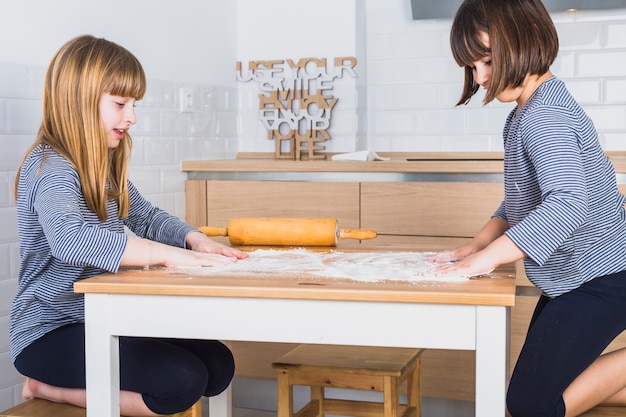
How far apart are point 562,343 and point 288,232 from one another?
28.9 inches

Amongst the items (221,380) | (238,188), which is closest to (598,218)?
(221,380)

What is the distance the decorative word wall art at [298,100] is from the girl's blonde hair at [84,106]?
1.93 m

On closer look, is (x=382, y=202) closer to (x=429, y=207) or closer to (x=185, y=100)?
(x=429, y=207)

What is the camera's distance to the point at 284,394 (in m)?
2.39

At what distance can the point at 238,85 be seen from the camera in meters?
4.00

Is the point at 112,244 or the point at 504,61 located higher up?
the point at 504,61

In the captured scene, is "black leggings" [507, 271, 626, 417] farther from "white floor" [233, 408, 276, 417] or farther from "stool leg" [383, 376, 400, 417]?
"white floor" [233, 408, 276, 417]

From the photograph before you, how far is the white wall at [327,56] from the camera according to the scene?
329 centimetres

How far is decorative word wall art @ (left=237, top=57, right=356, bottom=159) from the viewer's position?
3.83 metres

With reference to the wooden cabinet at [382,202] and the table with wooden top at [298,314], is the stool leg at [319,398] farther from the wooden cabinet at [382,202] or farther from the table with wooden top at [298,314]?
the table with wooden top at [298,314]

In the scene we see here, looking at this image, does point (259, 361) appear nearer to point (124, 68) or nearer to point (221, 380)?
point (221, 380)

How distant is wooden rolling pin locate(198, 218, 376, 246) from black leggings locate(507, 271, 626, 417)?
0.56 meters

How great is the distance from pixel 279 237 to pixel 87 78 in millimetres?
598

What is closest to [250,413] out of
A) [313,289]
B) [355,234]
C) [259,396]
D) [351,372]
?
[259,396]
